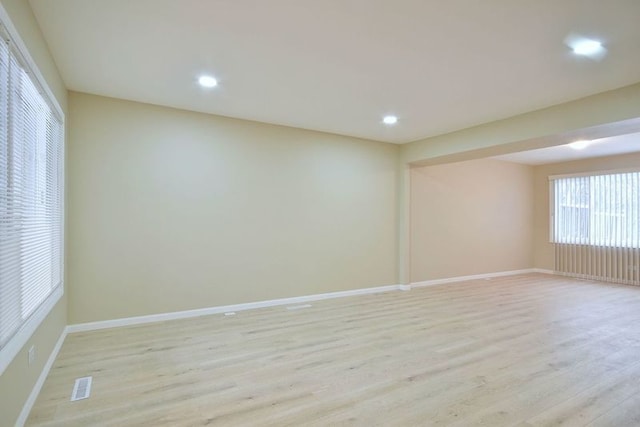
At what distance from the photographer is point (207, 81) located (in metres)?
3.40

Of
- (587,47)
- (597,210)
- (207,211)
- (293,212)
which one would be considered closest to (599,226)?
(597,210)

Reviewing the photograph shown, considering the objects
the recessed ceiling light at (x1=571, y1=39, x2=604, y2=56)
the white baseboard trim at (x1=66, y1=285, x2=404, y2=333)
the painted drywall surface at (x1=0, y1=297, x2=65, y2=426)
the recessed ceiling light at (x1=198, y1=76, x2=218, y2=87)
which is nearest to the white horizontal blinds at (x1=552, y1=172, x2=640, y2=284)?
the white baseboard trim at (x1=66, y1=285, x2=404, y2=333)

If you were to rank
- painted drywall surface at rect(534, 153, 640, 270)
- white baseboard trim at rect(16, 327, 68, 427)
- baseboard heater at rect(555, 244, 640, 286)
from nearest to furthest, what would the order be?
white baseboard trim at rect(16, 327, 68, 427) → baseboard heater at rect(555, 244, 640, 286) → painted drywall surface at rect(534, 153, 640, 270)

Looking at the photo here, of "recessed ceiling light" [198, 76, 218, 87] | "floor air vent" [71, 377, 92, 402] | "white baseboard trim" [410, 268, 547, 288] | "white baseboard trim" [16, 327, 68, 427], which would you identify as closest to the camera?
"white baseboard trim" [16, 327, 68, 427]

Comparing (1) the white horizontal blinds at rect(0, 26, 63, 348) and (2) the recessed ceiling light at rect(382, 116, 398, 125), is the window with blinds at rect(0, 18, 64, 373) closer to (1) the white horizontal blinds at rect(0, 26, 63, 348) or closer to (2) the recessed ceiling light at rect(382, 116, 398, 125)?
(1) the white horizontal blinds at rect(0, 26, 63, 348)

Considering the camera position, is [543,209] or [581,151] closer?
[581,151]

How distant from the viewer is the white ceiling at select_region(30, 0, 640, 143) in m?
2.24

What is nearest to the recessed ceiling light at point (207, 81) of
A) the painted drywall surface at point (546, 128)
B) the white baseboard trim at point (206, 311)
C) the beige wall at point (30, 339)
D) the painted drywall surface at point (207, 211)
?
the painted drywall surface at point (207, 211)

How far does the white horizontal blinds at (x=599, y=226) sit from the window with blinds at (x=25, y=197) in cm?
928

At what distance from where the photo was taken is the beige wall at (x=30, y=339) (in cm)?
184

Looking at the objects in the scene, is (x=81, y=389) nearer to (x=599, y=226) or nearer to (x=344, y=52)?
(x=344, y=52)

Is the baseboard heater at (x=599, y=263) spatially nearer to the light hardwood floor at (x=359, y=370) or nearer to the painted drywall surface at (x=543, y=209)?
the painted drywall surface at (x=543, y=209)

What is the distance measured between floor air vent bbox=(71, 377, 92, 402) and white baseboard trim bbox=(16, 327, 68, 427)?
0.22 meters

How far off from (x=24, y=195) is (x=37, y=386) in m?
1.37
